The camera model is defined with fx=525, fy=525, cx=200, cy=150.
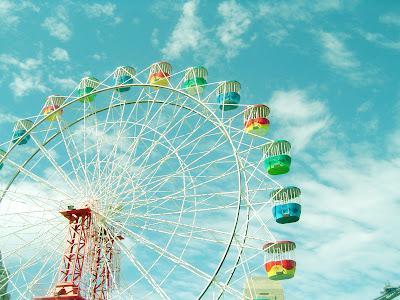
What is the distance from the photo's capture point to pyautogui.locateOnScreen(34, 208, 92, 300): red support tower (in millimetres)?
23281

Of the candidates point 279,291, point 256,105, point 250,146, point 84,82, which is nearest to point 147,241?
point 250,146

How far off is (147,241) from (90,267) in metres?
2.97

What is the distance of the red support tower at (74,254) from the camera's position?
2328 centimetres

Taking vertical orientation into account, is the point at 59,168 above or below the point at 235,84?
below

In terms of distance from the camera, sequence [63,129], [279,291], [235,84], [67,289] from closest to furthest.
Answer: [67,289], [235,84], [63,129], [279,291]

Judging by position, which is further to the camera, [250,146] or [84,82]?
[84,82]

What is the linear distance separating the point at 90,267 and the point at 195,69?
38.0 ft

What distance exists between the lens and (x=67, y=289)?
2339 cm

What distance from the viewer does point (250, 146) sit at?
25.4 m

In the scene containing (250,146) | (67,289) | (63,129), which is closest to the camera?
(67,289)

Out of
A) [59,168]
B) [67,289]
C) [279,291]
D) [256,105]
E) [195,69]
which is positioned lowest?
[67,289]

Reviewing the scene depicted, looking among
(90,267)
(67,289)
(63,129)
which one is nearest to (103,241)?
(90,267)

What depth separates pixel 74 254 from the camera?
2508 centimetres

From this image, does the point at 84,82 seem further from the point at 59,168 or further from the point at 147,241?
the point at 147,241
